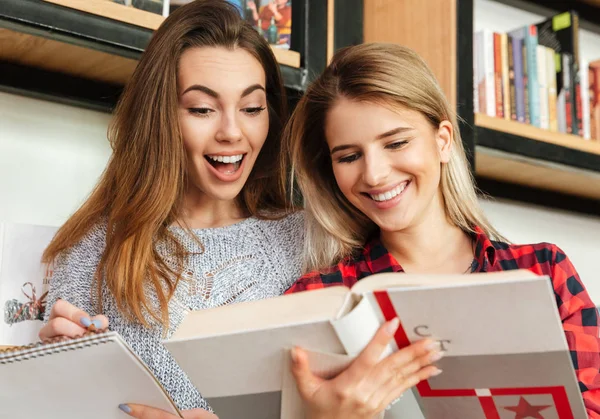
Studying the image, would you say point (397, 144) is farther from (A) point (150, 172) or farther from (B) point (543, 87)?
(B) point (543, 87)

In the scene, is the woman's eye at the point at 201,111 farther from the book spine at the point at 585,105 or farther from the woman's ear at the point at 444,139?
the book spine at the point at 585,105

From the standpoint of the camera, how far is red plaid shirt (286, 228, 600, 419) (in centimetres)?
111

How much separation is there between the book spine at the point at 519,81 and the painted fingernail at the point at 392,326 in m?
1.16

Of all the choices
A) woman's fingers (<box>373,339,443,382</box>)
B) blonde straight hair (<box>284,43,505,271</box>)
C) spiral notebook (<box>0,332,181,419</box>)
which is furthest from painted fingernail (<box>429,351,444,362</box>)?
blonde straight hair (<box>284,43,505,271</box>)

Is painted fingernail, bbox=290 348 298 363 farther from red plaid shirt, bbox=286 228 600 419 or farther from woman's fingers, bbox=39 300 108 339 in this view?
red plaid shirt, bbox=286 228 600 419

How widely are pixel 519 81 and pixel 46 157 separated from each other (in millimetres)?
1094

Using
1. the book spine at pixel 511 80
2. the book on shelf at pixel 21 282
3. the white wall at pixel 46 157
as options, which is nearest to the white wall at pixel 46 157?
the white wall at pixel 46 157

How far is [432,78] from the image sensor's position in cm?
133

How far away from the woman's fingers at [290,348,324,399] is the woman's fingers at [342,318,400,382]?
1.4 inches

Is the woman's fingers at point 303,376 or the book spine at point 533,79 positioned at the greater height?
the book spine at point 533,79

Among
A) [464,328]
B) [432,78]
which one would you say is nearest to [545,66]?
[432,78]

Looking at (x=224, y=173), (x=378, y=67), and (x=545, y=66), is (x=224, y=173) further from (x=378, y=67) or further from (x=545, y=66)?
(x=545, y=66)

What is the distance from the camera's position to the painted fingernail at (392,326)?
733 mm

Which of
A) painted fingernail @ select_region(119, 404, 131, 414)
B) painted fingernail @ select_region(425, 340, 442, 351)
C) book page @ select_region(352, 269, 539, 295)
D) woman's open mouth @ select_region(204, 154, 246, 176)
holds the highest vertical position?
woman's open mouth @ select_region(204, 154, 246, 176)
